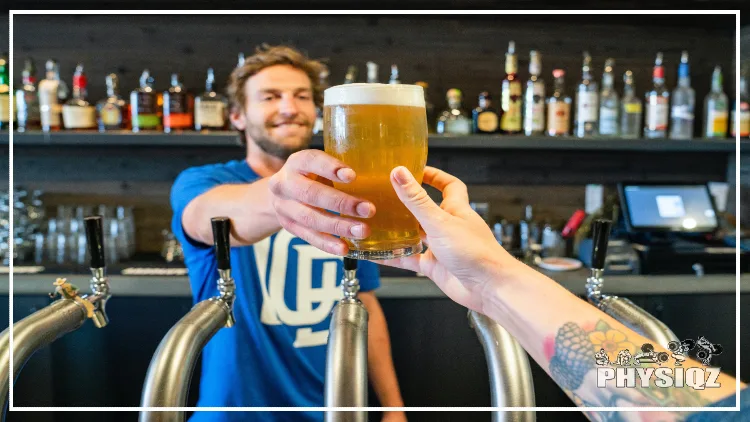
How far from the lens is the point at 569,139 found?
238 cm

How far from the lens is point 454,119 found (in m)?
2.49

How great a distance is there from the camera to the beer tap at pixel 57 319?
0.71 metres

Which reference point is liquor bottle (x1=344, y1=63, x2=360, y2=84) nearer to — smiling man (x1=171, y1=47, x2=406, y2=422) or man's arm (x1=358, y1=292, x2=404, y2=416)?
smiling man (x1=171, y1=47, x2=406, y2=422)

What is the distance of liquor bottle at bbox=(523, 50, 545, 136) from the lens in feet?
8.09

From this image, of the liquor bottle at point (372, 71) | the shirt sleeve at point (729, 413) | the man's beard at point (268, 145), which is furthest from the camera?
the liquor bottle at point (372, 71)

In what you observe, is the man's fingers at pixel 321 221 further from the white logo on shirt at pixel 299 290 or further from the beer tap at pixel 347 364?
the white logo on shirt at pixel 299 290

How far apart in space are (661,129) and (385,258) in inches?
82.9

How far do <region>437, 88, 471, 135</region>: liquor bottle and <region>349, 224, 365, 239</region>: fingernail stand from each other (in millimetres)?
1765

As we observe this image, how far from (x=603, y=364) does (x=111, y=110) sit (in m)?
2.29

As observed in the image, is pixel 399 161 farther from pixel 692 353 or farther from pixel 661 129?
pixel 661 129

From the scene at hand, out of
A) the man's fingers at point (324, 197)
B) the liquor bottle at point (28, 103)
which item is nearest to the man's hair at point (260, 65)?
the liquor bottle at point (28, 103)

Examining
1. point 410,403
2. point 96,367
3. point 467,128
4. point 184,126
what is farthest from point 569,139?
point 96,367

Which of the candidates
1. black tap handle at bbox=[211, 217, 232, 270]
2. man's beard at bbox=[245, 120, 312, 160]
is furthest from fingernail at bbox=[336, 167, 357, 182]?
man's beard at bbox=[245, 120, 312, 160]

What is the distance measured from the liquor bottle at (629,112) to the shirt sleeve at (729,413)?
212 centimetres
